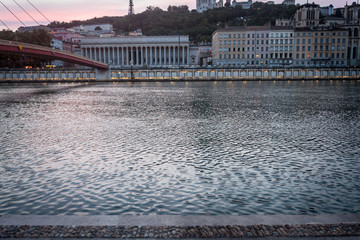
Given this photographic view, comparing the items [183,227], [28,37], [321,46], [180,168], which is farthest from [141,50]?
[183,227]

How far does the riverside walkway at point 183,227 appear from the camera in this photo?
249 inches

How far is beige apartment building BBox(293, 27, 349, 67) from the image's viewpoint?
12619 centimetres

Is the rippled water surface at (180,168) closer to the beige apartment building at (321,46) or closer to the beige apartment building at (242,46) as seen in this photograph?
the beige apartment building at (242,46)

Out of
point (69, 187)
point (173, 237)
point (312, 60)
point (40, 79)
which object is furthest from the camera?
point (312, 60)

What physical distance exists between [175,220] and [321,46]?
441ft

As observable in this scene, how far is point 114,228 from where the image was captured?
6645mm

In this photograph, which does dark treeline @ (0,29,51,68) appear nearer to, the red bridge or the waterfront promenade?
the waterfront promenade

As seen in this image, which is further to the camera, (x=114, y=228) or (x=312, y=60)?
(x=312, y=60)

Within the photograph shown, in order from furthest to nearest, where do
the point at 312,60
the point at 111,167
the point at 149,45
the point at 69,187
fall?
the point at 149,45 < the point at 312,60 < the point at 111,167 < the point at 69,187

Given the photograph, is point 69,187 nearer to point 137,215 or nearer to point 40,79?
point 137,215

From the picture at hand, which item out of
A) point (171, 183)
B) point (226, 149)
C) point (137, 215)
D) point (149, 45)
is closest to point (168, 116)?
point (226, 149)

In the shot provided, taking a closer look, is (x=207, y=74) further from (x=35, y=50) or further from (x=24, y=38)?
(x=24, y=38)

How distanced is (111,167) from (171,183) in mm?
2671

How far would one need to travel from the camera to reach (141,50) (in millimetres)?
165250
